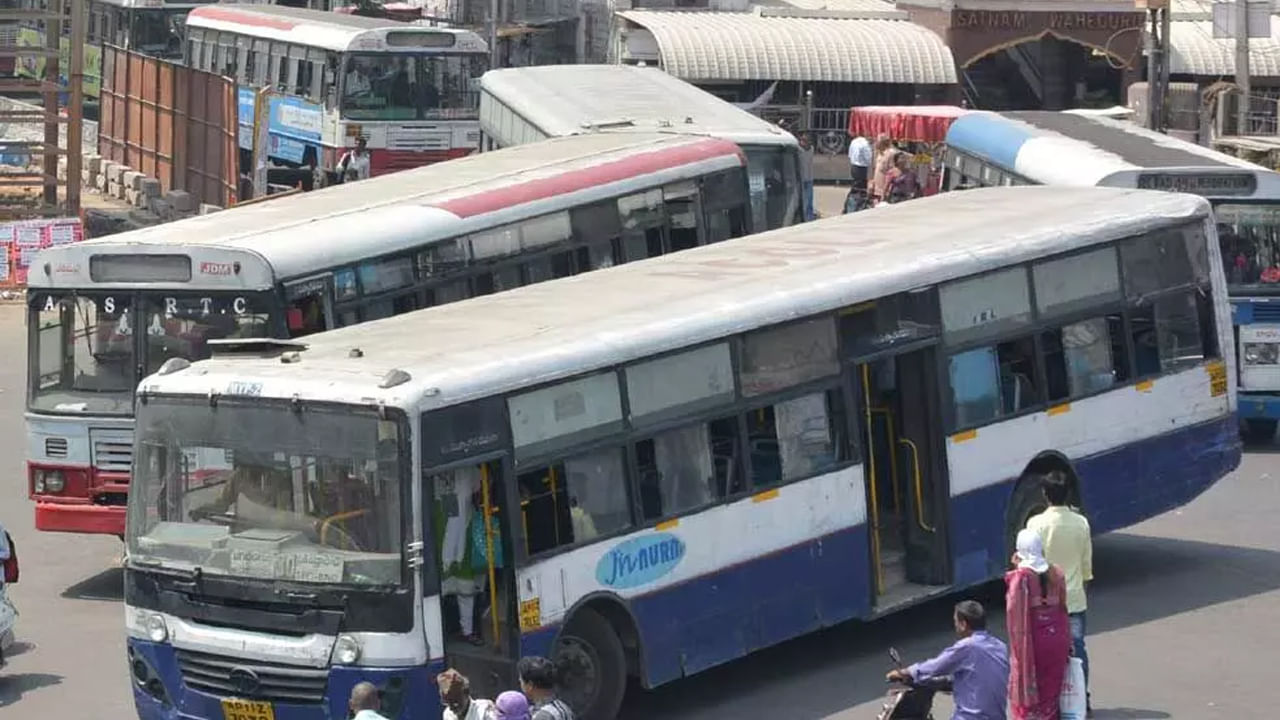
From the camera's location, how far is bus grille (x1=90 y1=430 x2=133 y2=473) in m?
16.2

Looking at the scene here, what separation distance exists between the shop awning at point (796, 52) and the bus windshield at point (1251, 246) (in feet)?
71.1

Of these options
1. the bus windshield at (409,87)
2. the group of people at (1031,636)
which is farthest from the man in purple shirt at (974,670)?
the bus windshield at (409,87)

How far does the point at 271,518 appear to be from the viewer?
11992 mm

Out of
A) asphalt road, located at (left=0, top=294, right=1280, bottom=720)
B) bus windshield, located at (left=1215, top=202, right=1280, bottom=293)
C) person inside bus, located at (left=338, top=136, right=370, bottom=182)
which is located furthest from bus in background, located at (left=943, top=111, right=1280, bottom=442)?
person inside bus, located at (left=338, top=136, right=370, bottom=182)

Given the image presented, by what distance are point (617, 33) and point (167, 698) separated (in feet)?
108

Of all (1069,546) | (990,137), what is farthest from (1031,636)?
(990,137)

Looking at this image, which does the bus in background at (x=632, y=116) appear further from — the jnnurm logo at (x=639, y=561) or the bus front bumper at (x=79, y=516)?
the jnnurm logo at (x=639, y=561)

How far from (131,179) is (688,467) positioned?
25396mm

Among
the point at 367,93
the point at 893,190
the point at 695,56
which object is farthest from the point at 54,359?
the point at 695,56

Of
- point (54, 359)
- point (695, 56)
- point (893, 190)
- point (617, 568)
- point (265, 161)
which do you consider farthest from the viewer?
point (695, 56)

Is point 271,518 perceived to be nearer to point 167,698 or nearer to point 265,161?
point 167,698

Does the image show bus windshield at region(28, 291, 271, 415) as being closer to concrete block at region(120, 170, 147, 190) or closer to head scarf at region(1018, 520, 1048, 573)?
head scarf at region(1018, 520, 1048, 573)

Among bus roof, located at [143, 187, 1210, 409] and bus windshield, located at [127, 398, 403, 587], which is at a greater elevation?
bus roof, located at [143, 187, 1210, 409]

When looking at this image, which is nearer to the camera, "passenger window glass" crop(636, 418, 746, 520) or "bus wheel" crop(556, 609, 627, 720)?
"bus wheel" crop(556, 609, 627, 720)
